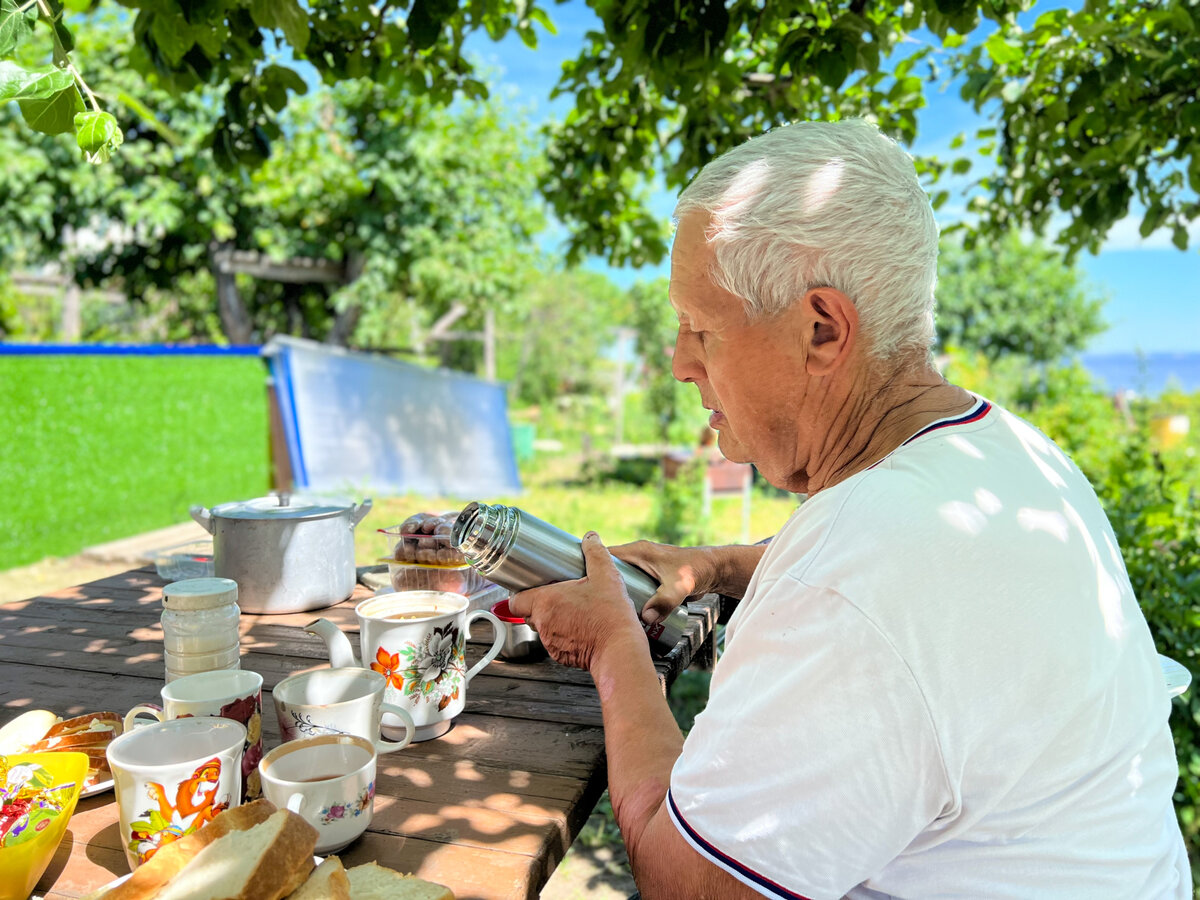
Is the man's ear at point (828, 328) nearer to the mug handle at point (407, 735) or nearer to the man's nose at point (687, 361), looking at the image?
the man's nose at point (687, 361)

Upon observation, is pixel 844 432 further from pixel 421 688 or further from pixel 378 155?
pixel 378 155

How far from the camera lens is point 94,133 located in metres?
1.38

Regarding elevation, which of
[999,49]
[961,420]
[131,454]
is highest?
[999,49]

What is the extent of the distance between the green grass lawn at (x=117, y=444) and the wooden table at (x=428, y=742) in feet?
16.6

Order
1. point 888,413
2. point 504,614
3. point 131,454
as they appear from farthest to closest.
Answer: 1. point 131,454
2. point 504,614
3. point 888,413

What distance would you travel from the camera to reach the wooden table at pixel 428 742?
113 cm

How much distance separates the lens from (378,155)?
32.0 feet

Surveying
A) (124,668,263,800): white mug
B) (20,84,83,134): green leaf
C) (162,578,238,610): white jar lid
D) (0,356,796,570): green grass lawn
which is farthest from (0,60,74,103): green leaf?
(0,356,796,570): green grass lawn

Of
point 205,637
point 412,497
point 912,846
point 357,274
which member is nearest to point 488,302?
point 357,274

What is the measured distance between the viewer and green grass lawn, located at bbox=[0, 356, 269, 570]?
6.48 m

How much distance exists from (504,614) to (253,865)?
864mm

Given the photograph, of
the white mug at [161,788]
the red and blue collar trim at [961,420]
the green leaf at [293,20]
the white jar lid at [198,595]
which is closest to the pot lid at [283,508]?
the white jar lid at [198,595]

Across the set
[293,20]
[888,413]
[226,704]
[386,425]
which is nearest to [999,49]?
[293,20]

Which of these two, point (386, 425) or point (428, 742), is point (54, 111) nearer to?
point (428, 742)
